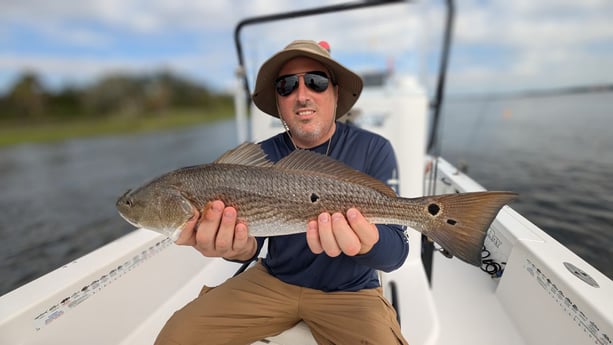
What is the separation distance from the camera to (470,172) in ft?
42.0

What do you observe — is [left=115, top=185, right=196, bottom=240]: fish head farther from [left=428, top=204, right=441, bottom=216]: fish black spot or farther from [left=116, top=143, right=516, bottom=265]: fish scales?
[left=428, top=204, right=441, bottom=216]: fish black spot

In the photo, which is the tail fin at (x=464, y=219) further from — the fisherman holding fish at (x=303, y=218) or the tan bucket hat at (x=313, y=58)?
the tan bucket hat at (x=313, y=58)

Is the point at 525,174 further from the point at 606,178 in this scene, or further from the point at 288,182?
the point at 288,182

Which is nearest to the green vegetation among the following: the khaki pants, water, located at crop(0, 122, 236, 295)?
water, located at crop(0, 122, 236, 295)

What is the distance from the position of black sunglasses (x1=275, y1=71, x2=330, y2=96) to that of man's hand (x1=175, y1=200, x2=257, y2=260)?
3.44 ft

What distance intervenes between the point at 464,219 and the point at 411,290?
163cm

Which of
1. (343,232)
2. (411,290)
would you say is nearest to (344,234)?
(343,232)

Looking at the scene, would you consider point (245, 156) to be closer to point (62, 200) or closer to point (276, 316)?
point (276, 316)

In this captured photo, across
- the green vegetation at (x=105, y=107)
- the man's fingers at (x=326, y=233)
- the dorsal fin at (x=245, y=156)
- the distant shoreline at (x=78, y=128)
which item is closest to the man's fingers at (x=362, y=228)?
the man's fingers at (x=326, y=233)

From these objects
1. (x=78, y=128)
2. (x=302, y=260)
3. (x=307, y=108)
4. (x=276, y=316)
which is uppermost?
(x=307, y=108)

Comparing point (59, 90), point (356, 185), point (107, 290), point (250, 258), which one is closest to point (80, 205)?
point (107, 290)

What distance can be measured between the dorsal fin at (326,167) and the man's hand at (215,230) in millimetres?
436

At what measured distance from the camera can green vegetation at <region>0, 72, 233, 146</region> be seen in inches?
1711

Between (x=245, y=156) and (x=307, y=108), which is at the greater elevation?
A: (x=307, y=108)
